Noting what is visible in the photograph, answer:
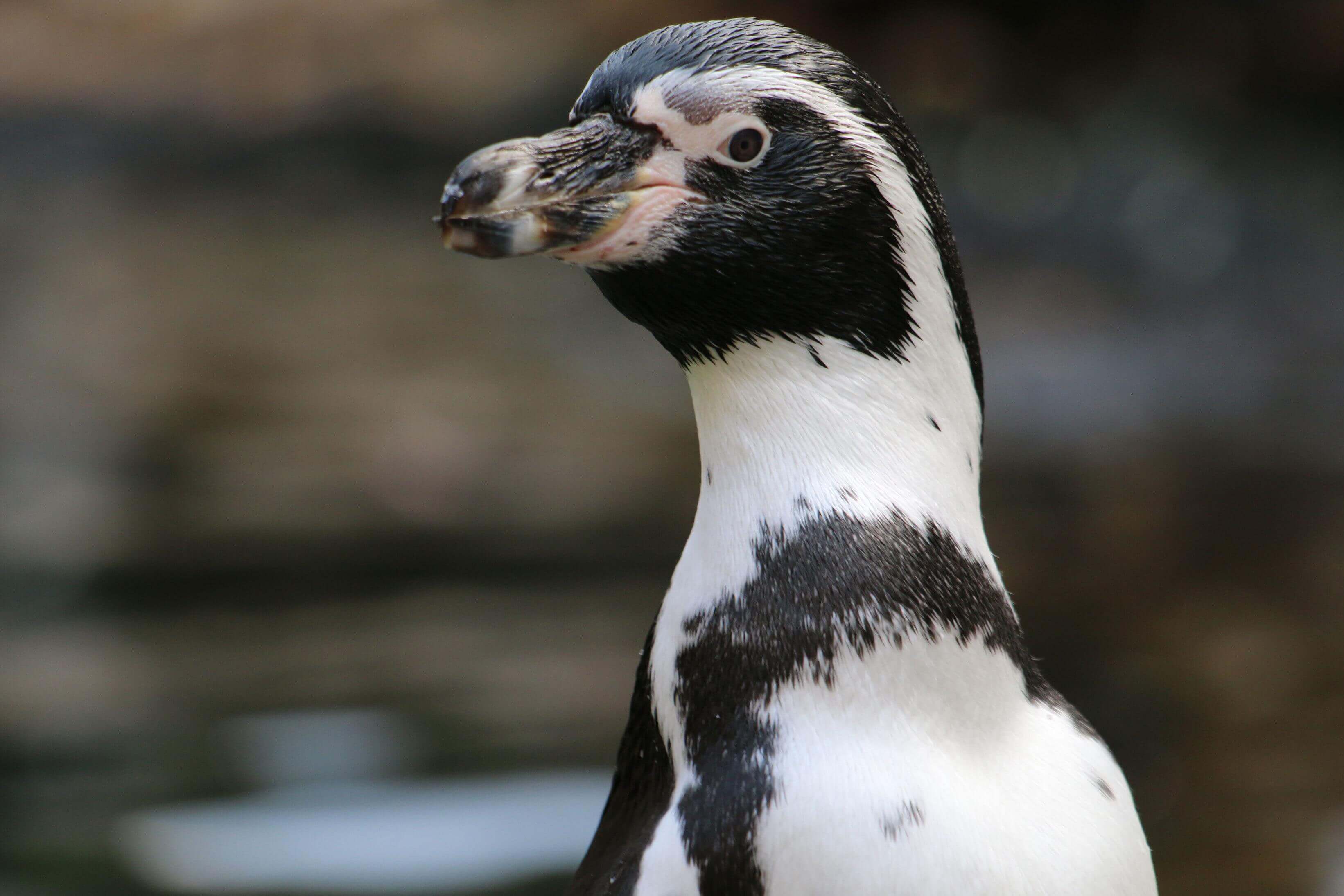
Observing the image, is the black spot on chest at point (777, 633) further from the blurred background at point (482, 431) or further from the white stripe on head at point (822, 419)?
the blurred background at point (482, 431)

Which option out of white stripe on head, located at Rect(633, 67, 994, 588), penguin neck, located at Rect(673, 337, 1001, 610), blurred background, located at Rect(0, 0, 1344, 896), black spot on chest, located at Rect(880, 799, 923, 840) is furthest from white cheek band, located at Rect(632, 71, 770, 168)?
blurred background, located at Rect(0, 0, 1344, 896)

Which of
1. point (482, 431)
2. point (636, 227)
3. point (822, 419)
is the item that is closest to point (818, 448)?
point (822, 419)

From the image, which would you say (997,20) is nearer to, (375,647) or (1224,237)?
(1224,237)

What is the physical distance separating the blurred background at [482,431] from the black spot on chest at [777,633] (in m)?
2.04

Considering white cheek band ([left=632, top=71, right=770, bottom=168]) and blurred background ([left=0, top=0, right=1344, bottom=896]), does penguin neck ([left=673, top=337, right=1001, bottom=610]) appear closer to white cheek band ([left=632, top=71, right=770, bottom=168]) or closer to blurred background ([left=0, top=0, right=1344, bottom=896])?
white cheek band ([left=632, top=71, right=770, bottom=168])

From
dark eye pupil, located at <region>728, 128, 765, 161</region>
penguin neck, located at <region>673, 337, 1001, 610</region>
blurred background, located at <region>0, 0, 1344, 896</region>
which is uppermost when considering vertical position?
blurred background, located at <region>0, 0, 1344, 896</region>

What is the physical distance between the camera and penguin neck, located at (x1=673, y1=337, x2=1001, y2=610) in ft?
2.91

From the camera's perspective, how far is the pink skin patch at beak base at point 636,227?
Result: 2.87 ft

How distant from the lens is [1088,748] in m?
0.95

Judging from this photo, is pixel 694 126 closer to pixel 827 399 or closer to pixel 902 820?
pixel 827 399

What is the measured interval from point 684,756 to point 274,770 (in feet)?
8.65

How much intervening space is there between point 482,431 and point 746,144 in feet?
11.5

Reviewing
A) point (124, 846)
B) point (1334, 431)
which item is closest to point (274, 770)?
point (124, 846)

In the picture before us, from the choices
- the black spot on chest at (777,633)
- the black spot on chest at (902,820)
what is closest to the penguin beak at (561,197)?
the black spot on chest at (777,633)
